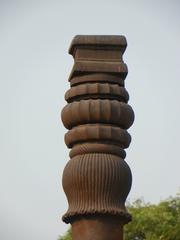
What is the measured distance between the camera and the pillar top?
1338cm


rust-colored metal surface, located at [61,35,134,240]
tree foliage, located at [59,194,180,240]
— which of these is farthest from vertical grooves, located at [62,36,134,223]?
tree foliage, located at [59,194,180,240]

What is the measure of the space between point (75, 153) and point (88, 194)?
78 cm

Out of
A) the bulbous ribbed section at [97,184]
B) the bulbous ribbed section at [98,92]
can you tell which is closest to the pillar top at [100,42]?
the bulbous ribbed section at [98,92]

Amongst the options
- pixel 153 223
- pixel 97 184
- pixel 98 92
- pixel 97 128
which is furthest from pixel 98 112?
pixel 153 223

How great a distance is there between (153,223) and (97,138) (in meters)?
31.7

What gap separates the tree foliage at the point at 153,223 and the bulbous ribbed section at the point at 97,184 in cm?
2950

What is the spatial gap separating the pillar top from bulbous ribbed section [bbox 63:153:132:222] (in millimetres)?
1856

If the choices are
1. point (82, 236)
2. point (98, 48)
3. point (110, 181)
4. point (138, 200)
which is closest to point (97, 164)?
point (110, 181)

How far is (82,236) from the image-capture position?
12.6 metres

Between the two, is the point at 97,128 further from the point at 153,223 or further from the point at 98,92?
the point at 153,223

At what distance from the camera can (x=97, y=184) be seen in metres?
12.6

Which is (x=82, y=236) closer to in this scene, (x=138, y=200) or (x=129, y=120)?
(x=129, y=120)

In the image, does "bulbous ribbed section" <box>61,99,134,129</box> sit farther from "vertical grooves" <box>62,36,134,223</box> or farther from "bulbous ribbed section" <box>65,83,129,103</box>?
"bulbous ribbed section" <box>65,83,129,103</box>

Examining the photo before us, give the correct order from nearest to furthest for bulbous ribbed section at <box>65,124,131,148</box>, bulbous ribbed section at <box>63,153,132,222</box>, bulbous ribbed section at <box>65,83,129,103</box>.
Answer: bulbous ribbed section at <box>63,153,132,222</box> < bulbous ribbed section at <box>65,124,131,148</box> < bulbous ribbed section at <box>65,83,129,103</box>
